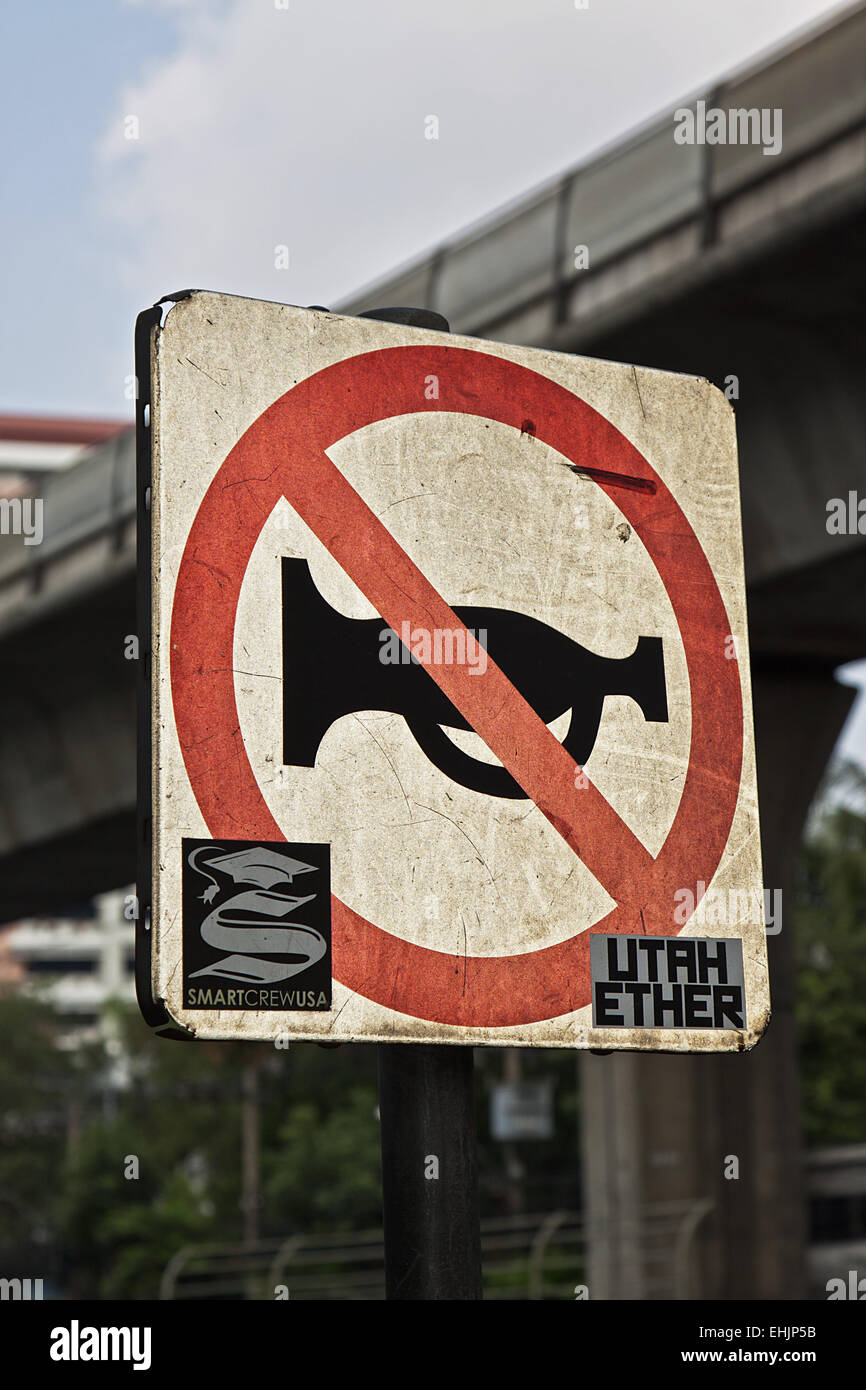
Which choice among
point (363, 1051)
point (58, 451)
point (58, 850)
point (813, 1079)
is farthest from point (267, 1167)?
point (58, 451)

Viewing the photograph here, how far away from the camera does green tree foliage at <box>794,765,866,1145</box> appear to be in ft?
142

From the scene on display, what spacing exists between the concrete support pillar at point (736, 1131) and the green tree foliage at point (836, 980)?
24499 mm

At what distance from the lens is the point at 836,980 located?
44.2m

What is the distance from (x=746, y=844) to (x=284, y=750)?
0.70 metres

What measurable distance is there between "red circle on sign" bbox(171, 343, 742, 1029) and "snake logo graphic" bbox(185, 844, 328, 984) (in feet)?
0.10

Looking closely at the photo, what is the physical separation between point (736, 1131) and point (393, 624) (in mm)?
16491

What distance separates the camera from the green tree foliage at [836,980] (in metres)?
43.3
